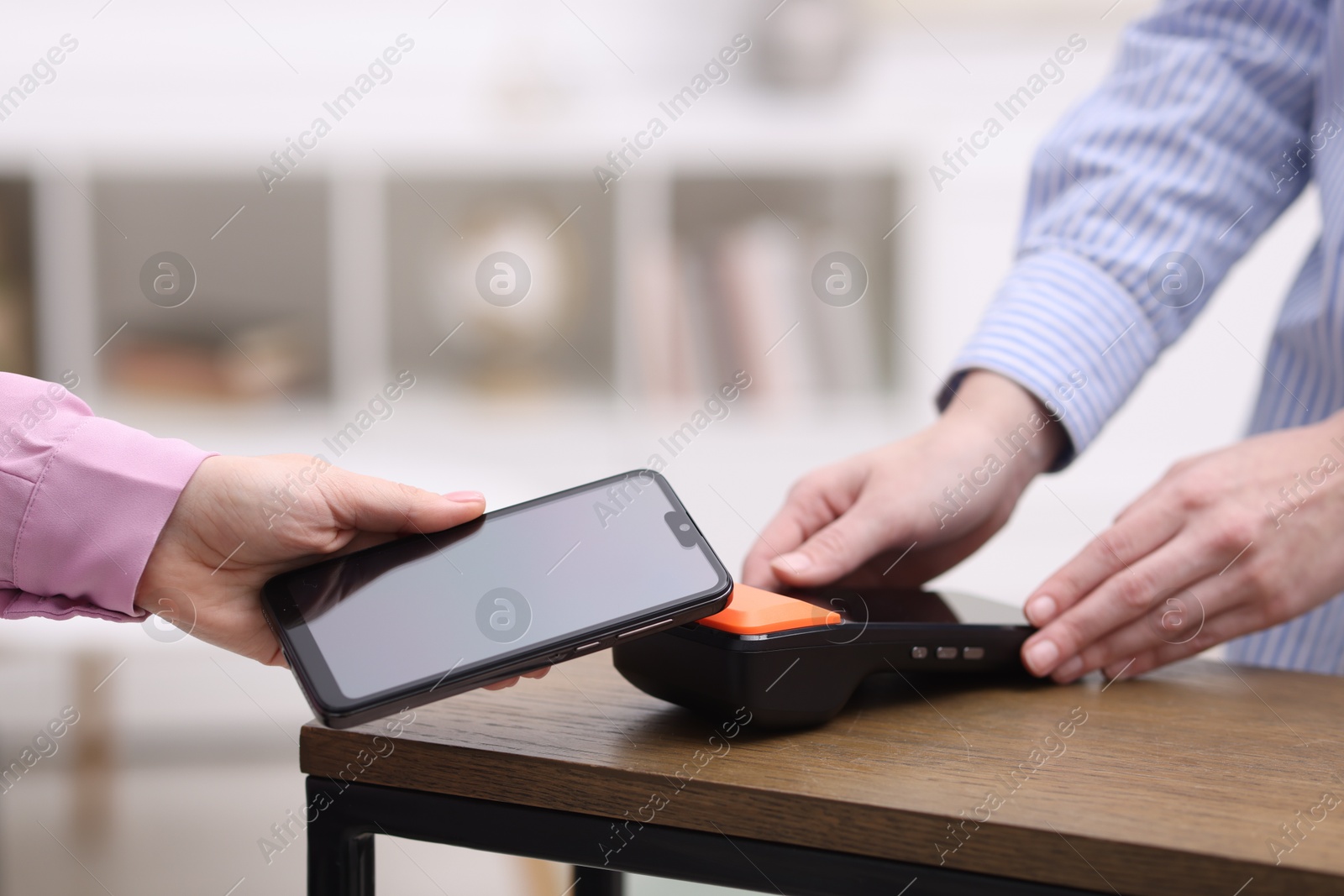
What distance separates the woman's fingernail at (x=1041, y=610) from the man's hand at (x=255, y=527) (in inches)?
12.1

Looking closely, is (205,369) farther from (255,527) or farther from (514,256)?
(255,527)

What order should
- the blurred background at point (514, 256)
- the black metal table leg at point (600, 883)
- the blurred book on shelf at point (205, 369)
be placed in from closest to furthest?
the black metal table leg at point (600, 883) → the blurred background at point (514, 256) → the blurred book on shelf at point (205, 369)

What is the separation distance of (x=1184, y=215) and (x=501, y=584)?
69 cm

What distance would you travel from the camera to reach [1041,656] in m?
0.63

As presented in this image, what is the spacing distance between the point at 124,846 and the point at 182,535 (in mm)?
1740

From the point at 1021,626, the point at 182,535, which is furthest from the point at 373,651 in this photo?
the point at 1021,626

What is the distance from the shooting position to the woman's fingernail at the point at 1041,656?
2.06 feet

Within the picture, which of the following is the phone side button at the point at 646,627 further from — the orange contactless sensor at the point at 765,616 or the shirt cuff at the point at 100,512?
the shirt cuff at the point at 100,512

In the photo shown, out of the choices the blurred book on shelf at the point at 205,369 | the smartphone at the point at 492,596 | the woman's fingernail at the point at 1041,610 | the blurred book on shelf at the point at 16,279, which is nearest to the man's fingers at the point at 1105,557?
the woman's fingernail at the point at 1041,610

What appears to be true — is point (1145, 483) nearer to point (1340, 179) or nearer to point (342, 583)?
point (1340, 179)

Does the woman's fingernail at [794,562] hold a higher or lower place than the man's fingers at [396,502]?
lower

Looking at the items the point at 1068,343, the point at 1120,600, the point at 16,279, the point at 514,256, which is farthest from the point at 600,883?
the point at 16,279

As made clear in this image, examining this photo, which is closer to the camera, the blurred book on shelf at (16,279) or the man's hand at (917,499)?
the man's hand at (917,499)

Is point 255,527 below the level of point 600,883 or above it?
above
